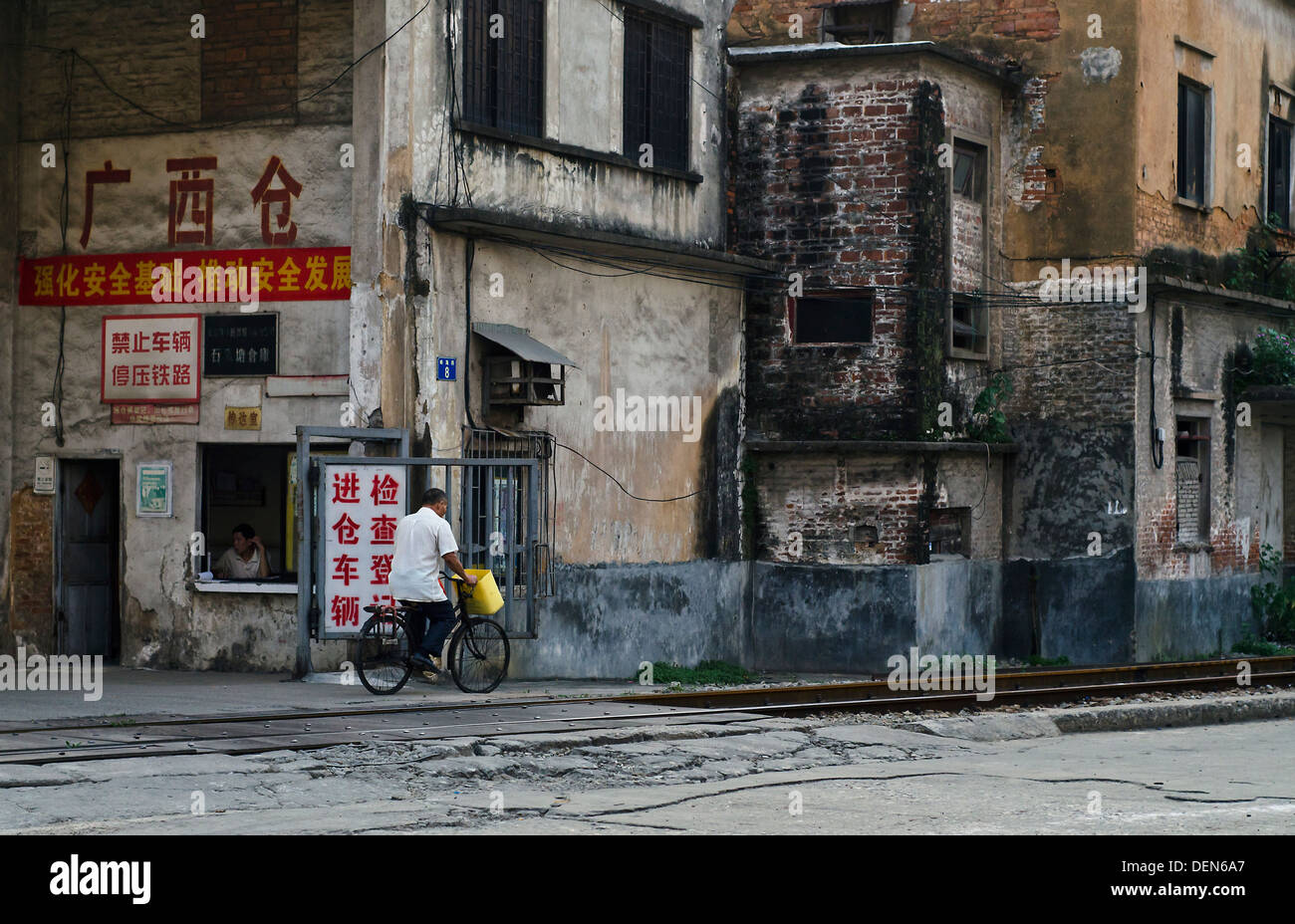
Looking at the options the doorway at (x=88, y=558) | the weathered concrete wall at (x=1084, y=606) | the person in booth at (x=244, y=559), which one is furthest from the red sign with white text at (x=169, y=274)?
the weathered concrete wall at (x=1084, y=606)

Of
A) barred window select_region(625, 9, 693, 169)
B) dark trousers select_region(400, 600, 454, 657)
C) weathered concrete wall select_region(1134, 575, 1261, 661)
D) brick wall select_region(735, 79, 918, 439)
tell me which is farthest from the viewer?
weathered concrete wall select_region(1134, 575, 1261, 661)

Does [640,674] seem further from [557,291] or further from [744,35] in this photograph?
[744,35]

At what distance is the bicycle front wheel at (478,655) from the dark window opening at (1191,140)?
11622 millimetres

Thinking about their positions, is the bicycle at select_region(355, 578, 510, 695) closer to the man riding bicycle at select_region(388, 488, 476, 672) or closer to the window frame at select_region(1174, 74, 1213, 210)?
the man riding bicycle at select_region(388, 488, 476, 672)

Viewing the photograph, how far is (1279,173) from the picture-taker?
2453 cm

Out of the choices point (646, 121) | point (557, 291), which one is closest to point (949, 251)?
point (646, 121)

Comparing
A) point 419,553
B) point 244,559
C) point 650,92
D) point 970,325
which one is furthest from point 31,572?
point 970,325

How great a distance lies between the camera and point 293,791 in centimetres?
962

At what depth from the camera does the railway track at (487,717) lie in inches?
419

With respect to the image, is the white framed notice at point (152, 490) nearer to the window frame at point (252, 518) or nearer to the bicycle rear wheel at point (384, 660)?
the window frame at point (252, 518)

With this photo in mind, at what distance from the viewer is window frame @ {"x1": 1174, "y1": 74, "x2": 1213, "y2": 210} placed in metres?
21.8

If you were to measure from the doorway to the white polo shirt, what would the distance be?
432 cm

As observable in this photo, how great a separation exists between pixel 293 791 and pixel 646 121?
1060 cm

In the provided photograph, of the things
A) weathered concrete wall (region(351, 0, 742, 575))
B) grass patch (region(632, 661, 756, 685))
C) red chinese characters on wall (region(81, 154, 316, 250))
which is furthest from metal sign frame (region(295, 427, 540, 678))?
red chinese characters on wall (region(81, 154, 316, 250))
